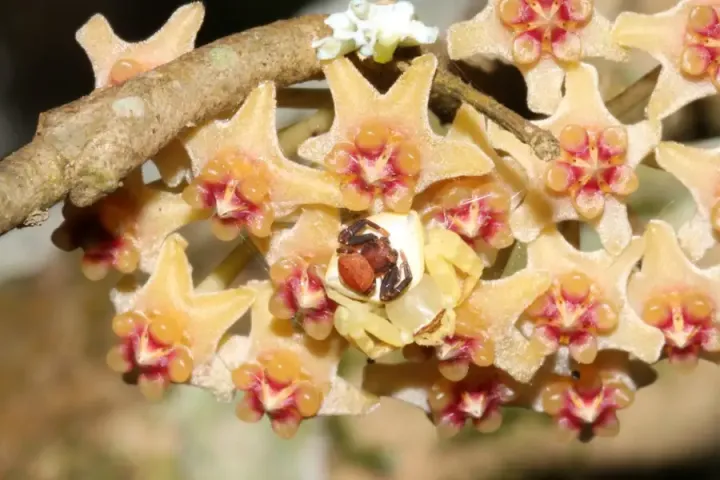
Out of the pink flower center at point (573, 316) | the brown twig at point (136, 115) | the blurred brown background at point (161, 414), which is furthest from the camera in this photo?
the blurred brown background at point (161, 414)

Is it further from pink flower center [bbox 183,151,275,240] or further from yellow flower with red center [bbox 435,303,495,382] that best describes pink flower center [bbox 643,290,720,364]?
pink flower center [bbox 183,151,275,240]

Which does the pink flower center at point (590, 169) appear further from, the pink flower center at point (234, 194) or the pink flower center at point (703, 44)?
the pink flower center at point (234, 194)

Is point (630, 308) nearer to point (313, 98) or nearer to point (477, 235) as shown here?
point (477, 235)

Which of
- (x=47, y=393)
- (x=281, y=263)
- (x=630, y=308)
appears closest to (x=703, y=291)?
(x=630, y=308)

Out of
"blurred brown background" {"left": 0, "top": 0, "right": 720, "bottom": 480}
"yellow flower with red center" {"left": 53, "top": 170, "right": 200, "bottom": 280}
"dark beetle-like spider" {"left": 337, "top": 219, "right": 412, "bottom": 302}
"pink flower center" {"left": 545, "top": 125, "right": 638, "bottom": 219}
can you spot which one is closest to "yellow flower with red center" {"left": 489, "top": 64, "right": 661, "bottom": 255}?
"pink flower center" {"left": 545, "top": 125, "right": 638, "bottom": 219}

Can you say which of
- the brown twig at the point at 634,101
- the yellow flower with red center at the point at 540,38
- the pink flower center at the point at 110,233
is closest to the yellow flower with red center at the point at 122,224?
→ the pink flower center at the point at 110,233
